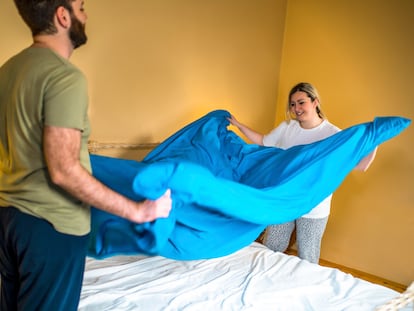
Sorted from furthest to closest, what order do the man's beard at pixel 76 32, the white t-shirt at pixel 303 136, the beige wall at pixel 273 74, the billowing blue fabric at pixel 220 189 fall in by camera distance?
the beige wall at pixel 273 74
the white t-shirt at pixel 303 136
the billowing blue fabric at pixel 220 189
the man's beard at pixel 76 32

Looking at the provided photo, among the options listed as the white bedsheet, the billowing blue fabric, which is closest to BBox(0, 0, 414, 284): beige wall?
the billowing blue fabric

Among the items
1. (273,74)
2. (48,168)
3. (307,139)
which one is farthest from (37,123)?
(273,74)

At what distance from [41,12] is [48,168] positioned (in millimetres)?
361

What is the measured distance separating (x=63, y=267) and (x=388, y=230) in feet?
8.02

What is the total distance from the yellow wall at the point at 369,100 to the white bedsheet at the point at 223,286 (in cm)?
116

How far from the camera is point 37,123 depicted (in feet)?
2.89

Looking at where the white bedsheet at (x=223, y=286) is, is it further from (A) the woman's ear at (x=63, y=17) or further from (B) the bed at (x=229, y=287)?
(A) the woman's ear at (x=63, y=17)

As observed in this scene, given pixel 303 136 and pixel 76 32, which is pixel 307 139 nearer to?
pixel 303 136

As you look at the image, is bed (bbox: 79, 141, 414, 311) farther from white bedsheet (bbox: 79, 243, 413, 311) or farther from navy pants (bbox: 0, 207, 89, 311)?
navy pants (bbox: 0, 207, 89, 311)

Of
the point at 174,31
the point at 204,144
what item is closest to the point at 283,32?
the point at 174,31

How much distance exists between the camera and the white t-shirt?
2064 millimetres

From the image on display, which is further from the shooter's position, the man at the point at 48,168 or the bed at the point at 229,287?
the bed at the point at 229,287

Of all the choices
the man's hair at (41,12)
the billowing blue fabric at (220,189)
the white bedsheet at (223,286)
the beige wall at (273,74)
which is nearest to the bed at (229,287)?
the white bedsheet at (223,286)

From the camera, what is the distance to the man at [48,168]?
2.82 ft
